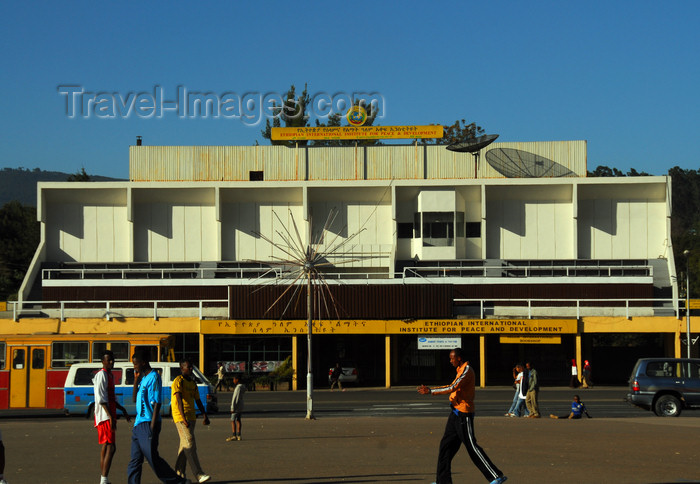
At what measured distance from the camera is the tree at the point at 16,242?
76.9 m

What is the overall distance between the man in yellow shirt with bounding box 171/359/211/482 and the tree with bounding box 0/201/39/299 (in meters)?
65.9

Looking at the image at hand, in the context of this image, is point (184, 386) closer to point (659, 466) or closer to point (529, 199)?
point (659, 466)

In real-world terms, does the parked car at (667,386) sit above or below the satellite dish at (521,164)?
below

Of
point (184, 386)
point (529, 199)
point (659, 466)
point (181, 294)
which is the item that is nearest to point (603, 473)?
point (659, 466)

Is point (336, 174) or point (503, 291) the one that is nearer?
point (503, 291)

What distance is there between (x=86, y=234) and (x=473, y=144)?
23435 millimetres

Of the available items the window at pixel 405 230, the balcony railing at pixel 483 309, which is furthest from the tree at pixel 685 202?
the balcony railing at pixel 483 309

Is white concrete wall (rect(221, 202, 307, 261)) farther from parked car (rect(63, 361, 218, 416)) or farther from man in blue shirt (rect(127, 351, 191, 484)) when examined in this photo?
man in blue shirt (rect(127, 351, 191, 484))

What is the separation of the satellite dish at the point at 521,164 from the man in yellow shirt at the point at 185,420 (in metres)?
41.7

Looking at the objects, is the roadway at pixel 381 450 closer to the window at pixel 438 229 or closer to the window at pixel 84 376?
the window at pixel 84 376

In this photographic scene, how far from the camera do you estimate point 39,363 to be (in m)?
28.6

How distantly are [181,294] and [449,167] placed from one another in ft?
57.5

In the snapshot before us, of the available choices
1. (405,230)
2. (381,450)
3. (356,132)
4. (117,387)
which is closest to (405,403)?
(117,387)

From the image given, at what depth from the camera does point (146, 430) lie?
38.7ft
